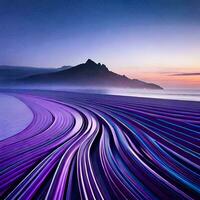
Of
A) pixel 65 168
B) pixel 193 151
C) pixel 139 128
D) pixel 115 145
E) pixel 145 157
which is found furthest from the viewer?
pixel 139 128

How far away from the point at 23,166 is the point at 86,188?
1.60 m

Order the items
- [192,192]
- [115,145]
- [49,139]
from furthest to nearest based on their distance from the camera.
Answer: [49,139]
[115,145]
[192,192]

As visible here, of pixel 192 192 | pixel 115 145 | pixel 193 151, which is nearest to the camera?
pixel 192 192

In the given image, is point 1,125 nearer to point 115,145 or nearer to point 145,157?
point 115,145

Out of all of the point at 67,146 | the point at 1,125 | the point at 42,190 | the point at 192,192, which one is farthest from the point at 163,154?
the point at 1,125

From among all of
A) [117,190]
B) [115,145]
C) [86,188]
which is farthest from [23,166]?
[115,145]

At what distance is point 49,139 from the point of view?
6891 mm

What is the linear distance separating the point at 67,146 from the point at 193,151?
3.17 m

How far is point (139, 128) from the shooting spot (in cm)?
879

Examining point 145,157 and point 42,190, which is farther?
point 145,157

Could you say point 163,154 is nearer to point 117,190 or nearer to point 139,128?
point 117,190

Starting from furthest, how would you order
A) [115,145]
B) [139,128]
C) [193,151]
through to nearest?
1. [139,128]
2. [115,145]
3. [193,151]

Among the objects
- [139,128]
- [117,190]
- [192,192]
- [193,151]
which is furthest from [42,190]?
[139,128]

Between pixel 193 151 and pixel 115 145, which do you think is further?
pixel 115 145
